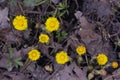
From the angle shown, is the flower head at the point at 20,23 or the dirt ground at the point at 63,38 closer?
the flower head at the point at 20,23

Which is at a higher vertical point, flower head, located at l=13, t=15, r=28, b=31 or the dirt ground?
flower head, located at l=13, t=15, r=28, b=31

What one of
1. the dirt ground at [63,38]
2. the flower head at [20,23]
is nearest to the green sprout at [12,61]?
the dirt ground at [63,38]

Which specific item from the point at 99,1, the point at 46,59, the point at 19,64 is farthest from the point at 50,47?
the point at 99,1

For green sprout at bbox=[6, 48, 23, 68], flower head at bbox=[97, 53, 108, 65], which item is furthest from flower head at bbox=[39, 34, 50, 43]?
flower head at bbox=[97, 53, 108, 65]

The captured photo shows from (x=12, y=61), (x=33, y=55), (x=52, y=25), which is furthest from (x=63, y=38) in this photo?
(x=12, y=61)

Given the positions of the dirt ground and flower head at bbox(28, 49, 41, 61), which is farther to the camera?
the dirt ground

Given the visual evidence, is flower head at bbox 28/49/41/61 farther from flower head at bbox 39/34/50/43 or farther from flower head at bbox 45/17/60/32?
flower head at bbox 45/17/60/32

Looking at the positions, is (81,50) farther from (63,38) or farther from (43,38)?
(43,38)

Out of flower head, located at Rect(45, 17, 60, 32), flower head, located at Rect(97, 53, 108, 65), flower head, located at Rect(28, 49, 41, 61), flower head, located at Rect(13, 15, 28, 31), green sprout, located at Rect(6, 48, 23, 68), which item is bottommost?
flower head, located at Rect(97, 53, 108, 65)

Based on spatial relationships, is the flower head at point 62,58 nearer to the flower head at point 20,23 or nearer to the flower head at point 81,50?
the flower head at point 81,50
